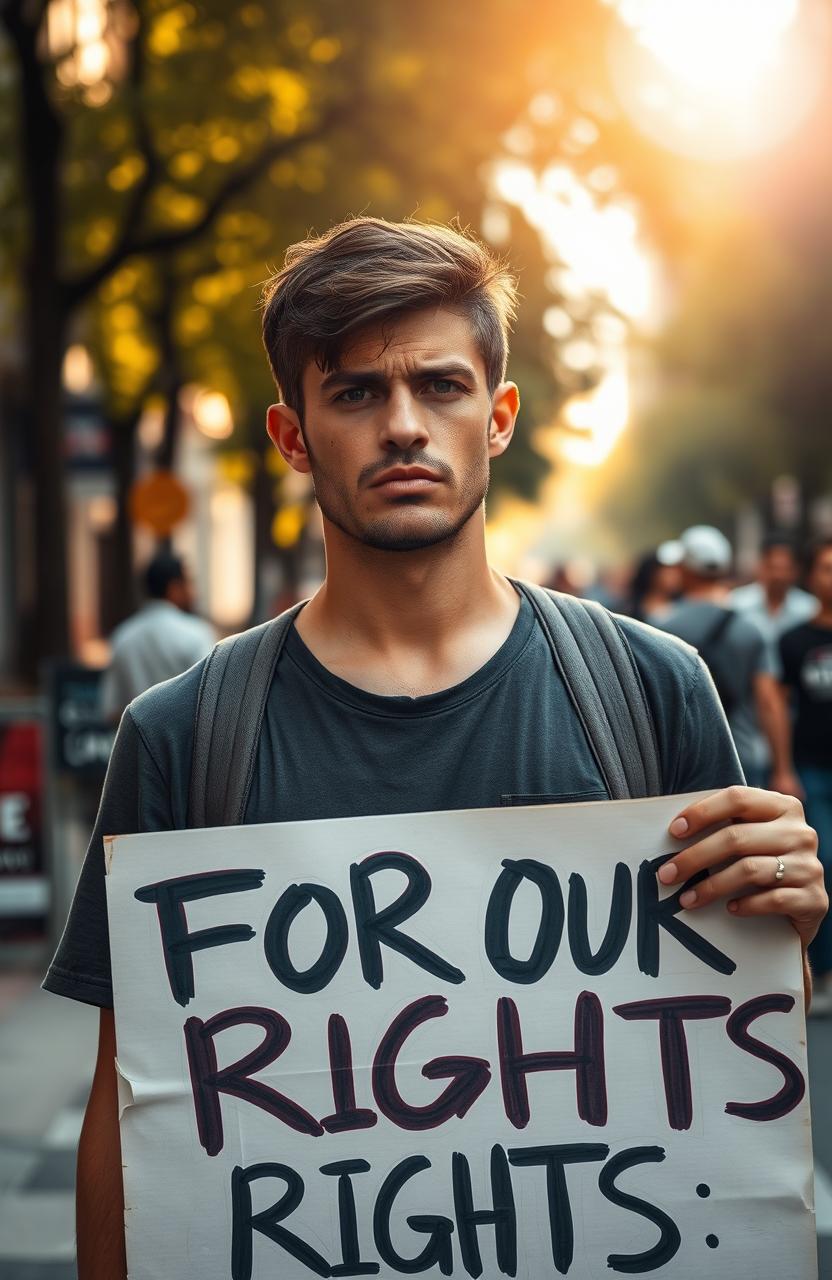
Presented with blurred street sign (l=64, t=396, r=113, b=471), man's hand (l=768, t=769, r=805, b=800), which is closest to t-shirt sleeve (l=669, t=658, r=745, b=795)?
man's hand (l=768, t=769, r=805, b=800)

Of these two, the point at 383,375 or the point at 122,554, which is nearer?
the point at 383,375

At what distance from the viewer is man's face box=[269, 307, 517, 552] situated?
7.43 feet

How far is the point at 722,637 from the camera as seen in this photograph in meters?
7.44

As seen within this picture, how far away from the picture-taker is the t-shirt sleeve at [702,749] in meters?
2.32

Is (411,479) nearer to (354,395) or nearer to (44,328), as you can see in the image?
(354,395)

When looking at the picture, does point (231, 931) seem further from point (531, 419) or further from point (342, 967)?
point (531, 419)

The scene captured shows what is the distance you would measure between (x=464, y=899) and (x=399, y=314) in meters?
0.78

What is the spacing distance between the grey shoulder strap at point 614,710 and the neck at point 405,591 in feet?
0.49

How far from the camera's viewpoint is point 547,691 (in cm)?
233

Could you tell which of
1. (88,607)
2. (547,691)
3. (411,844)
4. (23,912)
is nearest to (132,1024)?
(411,844)

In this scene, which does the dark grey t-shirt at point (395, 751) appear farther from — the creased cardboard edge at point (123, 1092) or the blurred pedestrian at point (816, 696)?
the blurred pedestrian at point (816, 696)

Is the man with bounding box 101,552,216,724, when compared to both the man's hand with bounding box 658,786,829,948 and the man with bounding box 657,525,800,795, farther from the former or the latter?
the man's hand with bounding box 658,786,829,948

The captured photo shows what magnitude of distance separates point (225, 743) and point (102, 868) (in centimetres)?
24

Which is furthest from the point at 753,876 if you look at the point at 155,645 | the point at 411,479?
the point at 155,645
